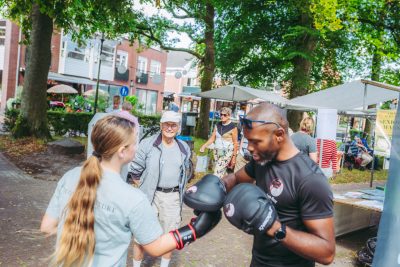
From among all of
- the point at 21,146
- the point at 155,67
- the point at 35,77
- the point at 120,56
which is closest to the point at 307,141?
the point at 21,146

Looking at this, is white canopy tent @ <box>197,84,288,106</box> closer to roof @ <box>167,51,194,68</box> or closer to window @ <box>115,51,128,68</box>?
window @ <box>115,51,128,68</box>

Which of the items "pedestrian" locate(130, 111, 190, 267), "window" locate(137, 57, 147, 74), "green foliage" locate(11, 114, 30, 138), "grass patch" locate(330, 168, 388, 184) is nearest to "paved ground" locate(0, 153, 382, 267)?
"pedestrian" locate(130, 111, 190, 267)

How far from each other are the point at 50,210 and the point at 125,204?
0.49m

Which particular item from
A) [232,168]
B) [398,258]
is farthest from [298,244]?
[232,168]

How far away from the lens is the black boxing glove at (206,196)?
219cm

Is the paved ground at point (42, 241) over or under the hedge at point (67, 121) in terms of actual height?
under

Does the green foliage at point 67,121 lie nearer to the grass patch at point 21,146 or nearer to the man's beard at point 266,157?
the grass patch at point 21,146

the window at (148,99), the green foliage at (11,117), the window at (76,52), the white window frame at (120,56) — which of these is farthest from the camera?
the window at (148,99)

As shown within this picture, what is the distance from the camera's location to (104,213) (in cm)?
190

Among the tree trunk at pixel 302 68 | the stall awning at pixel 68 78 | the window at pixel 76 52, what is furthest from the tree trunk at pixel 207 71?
the window at pixel 76 52

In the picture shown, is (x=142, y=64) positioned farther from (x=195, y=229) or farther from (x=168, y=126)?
(x=195, y=229)

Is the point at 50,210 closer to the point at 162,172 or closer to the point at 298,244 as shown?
the point at 298,244

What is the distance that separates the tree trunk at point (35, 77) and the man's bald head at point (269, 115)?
12.0 meters

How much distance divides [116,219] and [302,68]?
49.4ft
